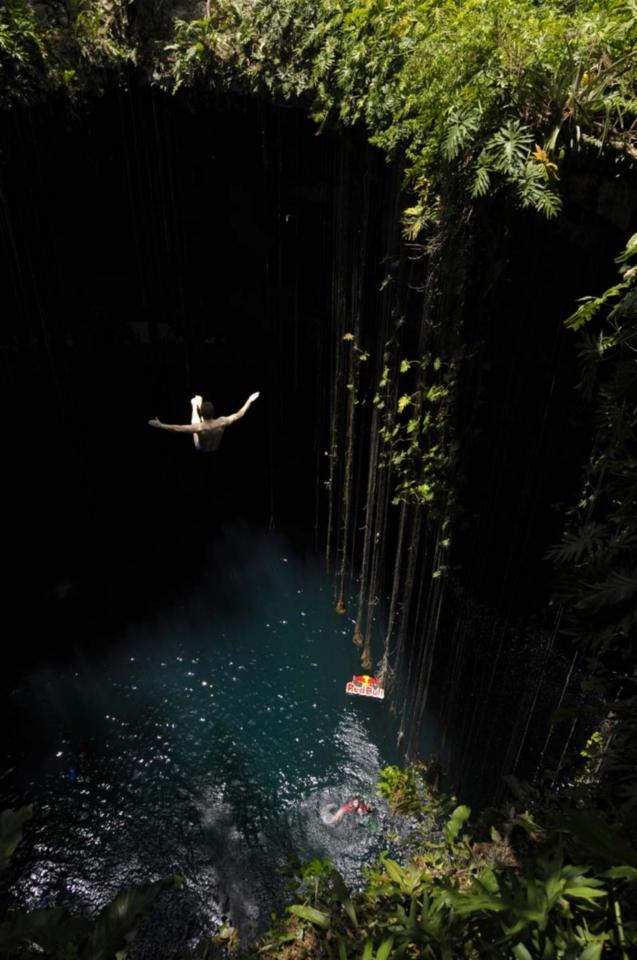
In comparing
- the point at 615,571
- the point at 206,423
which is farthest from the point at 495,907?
the point at 206,423

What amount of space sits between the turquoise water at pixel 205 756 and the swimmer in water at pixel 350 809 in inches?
3.1

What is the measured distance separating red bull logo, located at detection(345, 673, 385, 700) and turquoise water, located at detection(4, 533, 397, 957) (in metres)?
0.36

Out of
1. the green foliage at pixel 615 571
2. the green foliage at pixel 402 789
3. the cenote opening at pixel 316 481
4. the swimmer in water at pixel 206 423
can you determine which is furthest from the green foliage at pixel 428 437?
the green foliage at pixel 402 789

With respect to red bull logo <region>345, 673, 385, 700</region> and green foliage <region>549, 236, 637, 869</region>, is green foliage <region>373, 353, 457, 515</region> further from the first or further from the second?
red bull logo <region>345, 673, 385, 700</region>

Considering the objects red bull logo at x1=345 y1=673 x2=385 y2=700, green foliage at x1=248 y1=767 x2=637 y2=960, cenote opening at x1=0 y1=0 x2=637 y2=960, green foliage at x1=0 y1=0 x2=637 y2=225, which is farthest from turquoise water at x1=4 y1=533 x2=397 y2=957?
green foliage at x1=0 y1=0 x2=637 y2=225

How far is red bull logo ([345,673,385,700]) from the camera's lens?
732cm

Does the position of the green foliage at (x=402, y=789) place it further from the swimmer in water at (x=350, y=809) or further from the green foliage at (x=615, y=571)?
the green foliage at (x=615, y=571)

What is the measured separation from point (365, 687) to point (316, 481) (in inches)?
162

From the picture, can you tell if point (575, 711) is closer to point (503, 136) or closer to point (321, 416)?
point (503, 136)

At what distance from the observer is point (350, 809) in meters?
6.57

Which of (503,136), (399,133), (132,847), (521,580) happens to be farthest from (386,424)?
(132,847)

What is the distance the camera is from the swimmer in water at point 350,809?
6.52m

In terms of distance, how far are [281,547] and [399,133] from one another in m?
6.73

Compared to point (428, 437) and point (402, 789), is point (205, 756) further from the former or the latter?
point (428, 437)
